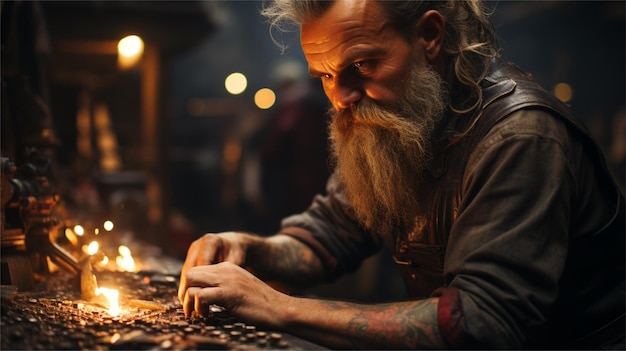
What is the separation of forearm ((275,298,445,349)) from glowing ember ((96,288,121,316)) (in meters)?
0.77

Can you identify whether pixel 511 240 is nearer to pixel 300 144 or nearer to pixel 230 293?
pixel 230 293

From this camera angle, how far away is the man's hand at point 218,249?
2873mm

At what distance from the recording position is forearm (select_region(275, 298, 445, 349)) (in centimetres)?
218

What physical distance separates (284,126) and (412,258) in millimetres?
4807

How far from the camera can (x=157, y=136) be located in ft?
24.7

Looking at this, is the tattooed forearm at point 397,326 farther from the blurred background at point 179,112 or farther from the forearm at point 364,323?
the blurred background at point 179,112

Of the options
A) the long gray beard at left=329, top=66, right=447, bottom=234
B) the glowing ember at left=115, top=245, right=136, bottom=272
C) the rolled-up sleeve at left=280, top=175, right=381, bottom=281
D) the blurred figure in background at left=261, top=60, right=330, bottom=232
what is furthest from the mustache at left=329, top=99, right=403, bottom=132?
the blurred figure in background at left=261, top=60, right=330, bottom=232

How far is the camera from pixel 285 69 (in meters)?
9.23

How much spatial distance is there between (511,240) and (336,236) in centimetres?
143

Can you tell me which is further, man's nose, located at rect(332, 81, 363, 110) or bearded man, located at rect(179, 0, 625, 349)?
man's nose, located at rect(332, 81, 363, 110)

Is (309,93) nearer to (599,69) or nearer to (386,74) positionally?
(386,74)

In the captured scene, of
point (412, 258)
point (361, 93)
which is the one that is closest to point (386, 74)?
point (361, 93)

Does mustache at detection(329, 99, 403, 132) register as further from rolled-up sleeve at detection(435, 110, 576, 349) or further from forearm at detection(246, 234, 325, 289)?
forearm at detection(246, 234, 325, 289)

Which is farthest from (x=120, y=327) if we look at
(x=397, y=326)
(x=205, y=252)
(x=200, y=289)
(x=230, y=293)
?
(x=397, y=326)
